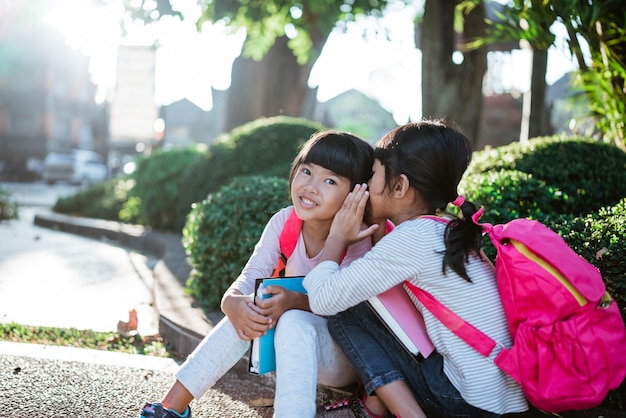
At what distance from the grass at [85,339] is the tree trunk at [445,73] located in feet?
13.7

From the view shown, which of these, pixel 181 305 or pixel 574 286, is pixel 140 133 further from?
pixel 574 286

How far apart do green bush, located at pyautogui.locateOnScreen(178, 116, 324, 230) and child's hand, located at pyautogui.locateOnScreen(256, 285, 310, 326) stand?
14.6ft

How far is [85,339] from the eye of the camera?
3.82m

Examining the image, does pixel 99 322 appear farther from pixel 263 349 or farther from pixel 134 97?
pixel 134 97

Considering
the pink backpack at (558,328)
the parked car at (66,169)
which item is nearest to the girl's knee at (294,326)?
the pink backpack at (558,328)

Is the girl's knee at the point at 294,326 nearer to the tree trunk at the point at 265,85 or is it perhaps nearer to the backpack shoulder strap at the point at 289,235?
the backpack shoulder strap at the point at 289,235

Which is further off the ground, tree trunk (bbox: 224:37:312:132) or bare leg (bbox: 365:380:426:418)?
tree trunk (bbox: 224:37:312:132)

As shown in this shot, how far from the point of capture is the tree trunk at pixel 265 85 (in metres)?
12.1

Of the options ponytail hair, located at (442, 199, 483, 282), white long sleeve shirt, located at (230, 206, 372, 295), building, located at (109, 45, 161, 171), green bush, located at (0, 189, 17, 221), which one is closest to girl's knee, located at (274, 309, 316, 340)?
white long sleeve shirt, located at (230, 206, 372, 295)

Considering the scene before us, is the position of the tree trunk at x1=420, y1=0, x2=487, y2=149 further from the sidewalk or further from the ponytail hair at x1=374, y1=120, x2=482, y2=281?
the ponytail hair at x1=374, y1=120, x2=482, y2=281

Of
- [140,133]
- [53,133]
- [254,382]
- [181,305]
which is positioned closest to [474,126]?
[181,305]

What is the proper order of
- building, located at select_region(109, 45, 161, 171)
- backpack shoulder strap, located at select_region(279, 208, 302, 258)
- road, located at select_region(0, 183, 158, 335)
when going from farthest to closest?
building, located at select_region(109, 45, 161, 171)
road, located at select_region(0, 183, 158, 335)
backpack shoulder strap, located at select_region(279, 208, 302, 258)

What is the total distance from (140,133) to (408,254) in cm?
1380

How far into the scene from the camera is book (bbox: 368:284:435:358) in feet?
7.47
